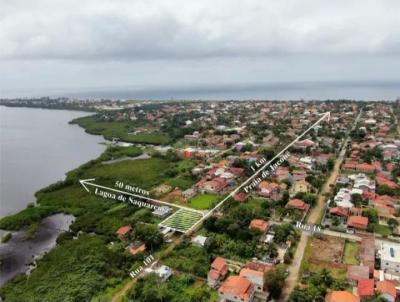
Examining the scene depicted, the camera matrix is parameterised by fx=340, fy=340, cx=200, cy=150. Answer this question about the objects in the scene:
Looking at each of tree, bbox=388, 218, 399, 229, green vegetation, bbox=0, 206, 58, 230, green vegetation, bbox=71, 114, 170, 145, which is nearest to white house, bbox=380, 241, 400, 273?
tree, bbox=388, 218, 399, 229

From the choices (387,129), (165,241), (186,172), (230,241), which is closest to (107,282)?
(165,241)

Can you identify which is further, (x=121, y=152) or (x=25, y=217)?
(x=121, y=152)

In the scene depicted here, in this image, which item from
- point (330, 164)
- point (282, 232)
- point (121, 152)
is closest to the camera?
point (282, 232)

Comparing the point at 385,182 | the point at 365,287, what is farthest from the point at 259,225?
the point at 385,182

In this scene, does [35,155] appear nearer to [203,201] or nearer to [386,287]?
[203,201]

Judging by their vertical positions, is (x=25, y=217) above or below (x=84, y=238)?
above

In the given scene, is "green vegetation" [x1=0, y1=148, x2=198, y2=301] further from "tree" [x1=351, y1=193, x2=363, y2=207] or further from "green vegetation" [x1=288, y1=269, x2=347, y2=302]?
"tree" [x1=351, y1=193, x2=363, y2=207]

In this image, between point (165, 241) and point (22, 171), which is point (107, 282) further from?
point (22, 171)
